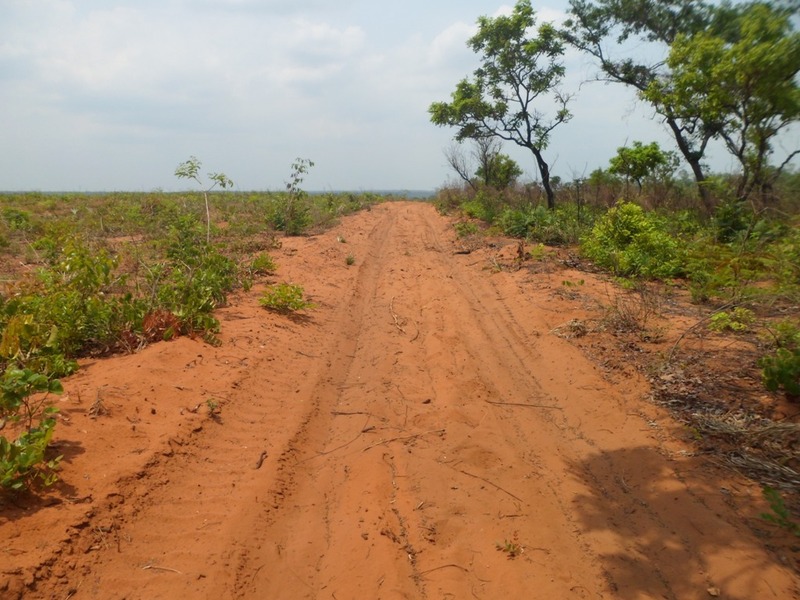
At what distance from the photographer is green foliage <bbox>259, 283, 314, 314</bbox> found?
7.24m

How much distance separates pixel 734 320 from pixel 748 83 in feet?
16.5

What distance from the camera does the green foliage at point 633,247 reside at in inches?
350

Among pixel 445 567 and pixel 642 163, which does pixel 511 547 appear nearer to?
pixel 445 567

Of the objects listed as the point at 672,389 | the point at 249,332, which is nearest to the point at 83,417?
the point at 249,332

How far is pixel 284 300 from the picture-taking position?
726 cm

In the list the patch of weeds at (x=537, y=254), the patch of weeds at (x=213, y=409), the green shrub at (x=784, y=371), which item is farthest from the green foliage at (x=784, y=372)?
the patch of weeds at (x=537, y=254)

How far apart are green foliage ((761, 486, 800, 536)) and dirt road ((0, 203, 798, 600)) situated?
0.58ft

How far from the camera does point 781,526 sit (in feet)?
9.83

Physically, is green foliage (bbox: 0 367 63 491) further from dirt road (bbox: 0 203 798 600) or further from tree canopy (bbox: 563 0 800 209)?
tree canopy (bbox: 563 0 800 209)

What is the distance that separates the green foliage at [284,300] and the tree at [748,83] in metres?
7.72

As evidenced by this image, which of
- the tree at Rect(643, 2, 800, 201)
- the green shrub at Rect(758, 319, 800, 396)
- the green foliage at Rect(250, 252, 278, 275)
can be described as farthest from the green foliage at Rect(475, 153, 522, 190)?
the green shrub at Rect(758, 319, 800, 396)

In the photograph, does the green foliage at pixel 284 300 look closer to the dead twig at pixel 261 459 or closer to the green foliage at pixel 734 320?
the dead twig at pixel 261 459

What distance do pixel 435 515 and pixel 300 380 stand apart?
2509 millimetres

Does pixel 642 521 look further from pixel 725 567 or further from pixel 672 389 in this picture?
pixel 672 389
